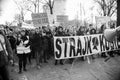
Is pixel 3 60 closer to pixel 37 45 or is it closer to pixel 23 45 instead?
pixel 23 45

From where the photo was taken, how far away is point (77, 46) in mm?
6398

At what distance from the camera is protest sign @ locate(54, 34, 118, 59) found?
6.08 m

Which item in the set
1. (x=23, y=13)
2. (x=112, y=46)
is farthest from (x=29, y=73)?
(x=23, y=13)

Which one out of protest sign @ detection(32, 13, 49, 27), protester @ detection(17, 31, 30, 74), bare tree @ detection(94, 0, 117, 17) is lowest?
protester @ detection(17, 31, 30, 74)

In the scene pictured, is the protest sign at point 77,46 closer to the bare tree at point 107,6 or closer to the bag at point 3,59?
the bag at point 3,59

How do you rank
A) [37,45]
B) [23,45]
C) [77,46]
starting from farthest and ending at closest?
[37,45] → [77,46] → [23,45]

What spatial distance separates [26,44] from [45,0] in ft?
57.8

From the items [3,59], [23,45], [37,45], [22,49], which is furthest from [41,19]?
[3,59]

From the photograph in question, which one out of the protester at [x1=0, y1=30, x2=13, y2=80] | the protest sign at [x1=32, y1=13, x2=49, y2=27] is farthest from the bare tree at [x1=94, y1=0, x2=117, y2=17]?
the protester at [x1=0, y1=30, x2=13, y2=80]

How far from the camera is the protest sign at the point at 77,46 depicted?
6082 millimetres

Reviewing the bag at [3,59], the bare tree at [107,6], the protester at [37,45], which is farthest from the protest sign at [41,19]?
the bare tree at [107,6]

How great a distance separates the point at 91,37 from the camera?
6.80 meters

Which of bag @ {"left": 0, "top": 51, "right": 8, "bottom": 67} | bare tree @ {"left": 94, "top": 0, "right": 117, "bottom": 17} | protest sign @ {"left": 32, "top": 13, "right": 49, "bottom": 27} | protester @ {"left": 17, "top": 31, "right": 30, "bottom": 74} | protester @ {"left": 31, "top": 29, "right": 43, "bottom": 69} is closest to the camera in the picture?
bag @ {"left": 0, "top": 51, "right": 8, "bottom": 67}

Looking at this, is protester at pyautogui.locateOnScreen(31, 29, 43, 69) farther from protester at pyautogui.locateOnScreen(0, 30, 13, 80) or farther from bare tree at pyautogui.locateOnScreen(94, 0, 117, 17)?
bare tree at pyautogui.locateOnScreen(94, 0, 117, 17)
